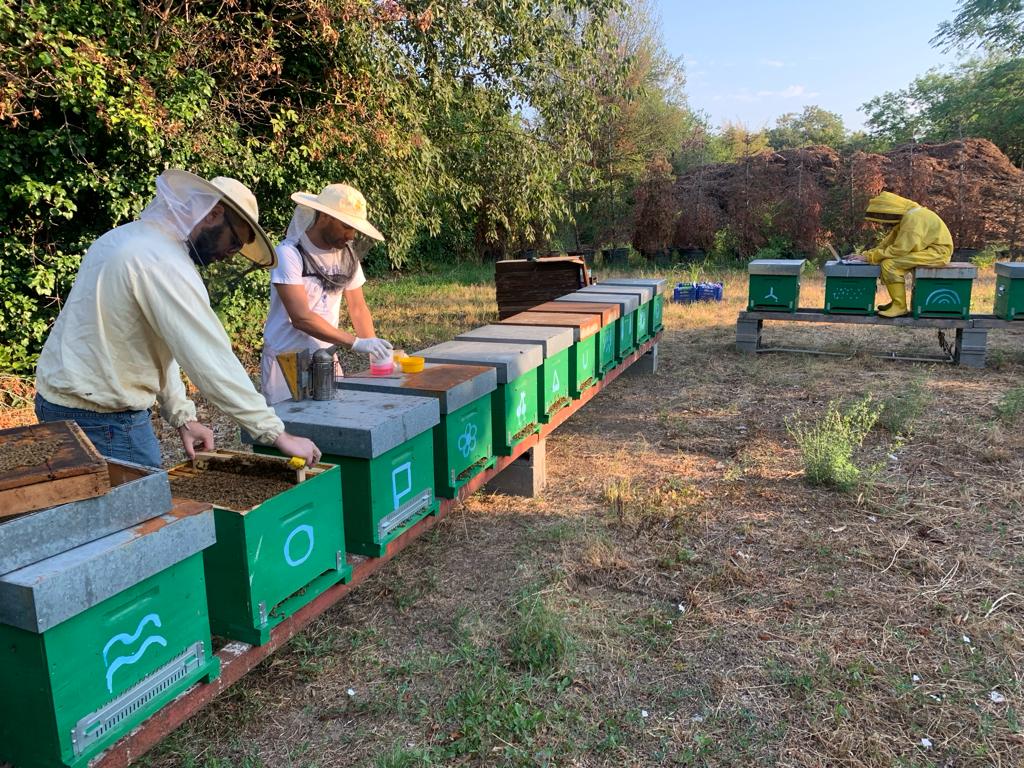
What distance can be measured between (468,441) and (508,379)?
38 cm

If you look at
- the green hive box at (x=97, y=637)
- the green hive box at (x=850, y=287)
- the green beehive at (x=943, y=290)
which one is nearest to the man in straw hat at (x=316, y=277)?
the green hive box at (x=97, y=637)

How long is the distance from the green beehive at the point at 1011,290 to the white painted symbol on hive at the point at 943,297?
45 cm

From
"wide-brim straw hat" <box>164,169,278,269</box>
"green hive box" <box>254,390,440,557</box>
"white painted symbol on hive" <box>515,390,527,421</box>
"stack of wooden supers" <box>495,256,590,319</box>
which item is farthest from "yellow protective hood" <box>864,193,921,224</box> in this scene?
"wide-brim straw hat" <box>164,169,278,269</box>

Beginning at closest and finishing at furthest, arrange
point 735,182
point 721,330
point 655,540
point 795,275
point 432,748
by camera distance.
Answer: point 432,748
point 655,540
point 795,275
point 721,330
point 735,182

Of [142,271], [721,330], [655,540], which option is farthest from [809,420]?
[142,271]

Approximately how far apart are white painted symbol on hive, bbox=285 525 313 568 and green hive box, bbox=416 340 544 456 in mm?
1350

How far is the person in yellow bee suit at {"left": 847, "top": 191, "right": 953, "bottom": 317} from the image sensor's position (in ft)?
25.0

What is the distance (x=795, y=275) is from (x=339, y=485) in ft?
23.3

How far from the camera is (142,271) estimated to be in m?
2.01

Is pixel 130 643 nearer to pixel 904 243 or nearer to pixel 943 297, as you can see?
pixel 904 243

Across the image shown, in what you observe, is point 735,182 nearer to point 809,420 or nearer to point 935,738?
point 809,420

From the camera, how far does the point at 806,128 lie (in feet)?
138

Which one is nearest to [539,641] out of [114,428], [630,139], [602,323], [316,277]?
[114,428]

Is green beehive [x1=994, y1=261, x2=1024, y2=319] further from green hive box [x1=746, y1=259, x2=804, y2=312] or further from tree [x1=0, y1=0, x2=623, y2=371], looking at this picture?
tree [x1=0, y1=0, x2=623, y2=371]
